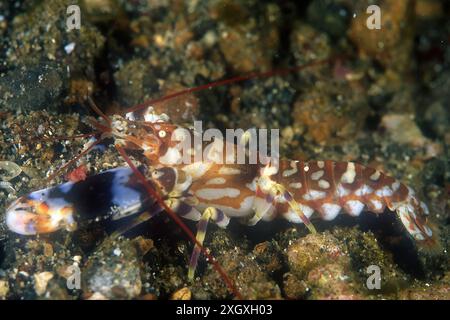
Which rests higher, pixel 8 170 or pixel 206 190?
pixel 8 170

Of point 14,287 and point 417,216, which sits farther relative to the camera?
point 417,216

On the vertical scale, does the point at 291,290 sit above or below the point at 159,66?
below

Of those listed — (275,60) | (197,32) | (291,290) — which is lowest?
(291,290)

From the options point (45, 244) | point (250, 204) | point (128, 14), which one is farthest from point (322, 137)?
point (45, 244)

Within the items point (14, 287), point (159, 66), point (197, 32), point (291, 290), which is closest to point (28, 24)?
point (159, 66)

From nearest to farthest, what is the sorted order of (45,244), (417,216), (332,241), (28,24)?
(45,244)
(332,241)
(417,216)
(28,24)

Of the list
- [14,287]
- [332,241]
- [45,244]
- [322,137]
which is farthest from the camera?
[322,137]

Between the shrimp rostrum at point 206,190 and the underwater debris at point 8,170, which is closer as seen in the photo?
the shrimp rostrum at point 206,190

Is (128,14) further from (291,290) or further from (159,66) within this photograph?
(291,290)

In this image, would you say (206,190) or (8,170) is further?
(206,190)

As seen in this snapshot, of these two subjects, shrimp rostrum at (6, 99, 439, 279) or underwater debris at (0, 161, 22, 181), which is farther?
underwater debris at (0, 161, 22, 181)
